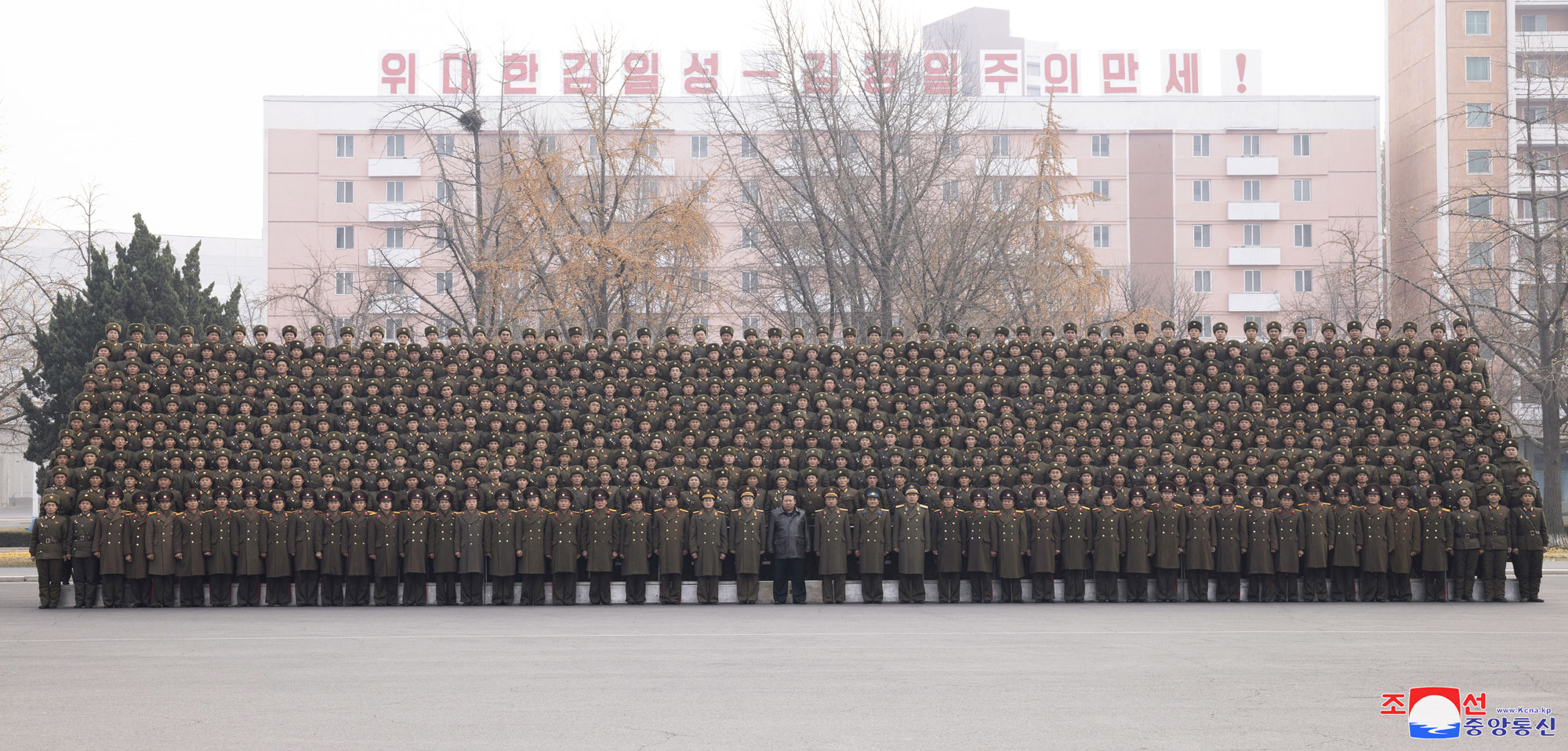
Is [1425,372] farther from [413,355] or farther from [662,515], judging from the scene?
[413,355]

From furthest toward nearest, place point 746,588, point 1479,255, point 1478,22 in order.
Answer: point 1478,22 → point 1479,255 → point 746,588

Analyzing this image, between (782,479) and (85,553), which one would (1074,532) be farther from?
(85,553)

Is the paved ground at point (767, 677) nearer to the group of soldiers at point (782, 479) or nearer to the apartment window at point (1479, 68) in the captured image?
the group of soldiers at point (782, 479)

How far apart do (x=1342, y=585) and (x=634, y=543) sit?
8.10 m

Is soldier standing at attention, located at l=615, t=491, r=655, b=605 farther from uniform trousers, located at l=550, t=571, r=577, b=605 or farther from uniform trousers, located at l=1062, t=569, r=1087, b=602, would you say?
uniform trousers, located at l=1062, t=569, r=1087, b=602

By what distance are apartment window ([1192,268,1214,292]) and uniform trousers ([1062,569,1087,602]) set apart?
43.5 m

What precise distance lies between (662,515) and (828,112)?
12725 millimetres

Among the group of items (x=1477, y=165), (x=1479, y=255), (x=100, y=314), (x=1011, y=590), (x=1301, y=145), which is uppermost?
(x=1301, y=145)

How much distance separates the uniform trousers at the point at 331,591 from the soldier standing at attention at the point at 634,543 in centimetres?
323

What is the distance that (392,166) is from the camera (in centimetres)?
5475

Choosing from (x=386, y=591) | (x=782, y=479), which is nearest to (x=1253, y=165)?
(x=782, y=479)

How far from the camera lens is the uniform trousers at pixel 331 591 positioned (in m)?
15.6

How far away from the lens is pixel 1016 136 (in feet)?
181

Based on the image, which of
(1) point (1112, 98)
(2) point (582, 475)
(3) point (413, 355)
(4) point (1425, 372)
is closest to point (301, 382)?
(3) point (413, 355)
